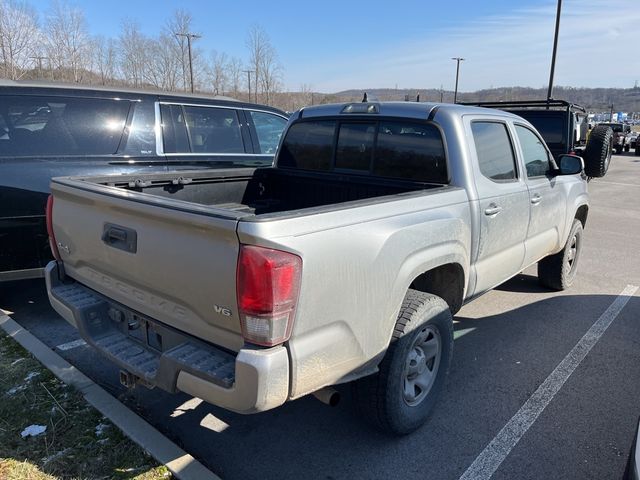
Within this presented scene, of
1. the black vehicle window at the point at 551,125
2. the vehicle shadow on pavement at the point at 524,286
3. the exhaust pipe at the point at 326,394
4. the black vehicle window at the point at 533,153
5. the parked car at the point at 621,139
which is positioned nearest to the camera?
the exhaust pipe at the point at 326,394

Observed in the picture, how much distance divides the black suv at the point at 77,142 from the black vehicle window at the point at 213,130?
0.04ft

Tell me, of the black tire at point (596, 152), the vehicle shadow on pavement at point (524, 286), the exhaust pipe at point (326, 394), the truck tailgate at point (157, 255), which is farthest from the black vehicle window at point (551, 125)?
the truck tailgate at point (157, 255)

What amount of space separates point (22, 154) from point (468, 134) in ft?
12.3

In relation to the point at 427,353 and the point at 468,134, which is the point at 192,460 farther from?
the point at 468,134

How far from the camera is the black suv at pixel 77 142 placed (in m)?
4.30

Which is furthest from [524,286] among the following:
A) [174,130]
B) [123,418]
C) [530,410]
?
[123,418]

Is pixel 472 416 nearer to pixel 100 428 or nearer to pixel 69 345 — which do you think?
pixel 100 428

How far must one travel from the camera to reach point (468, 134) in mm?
3496

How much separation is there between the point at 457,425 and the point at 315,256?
173cm

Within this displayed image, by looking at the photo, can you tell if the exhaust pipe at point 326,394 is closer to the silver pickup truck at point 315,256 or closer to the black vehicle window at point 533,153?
the silver pickup truck at point 315,256

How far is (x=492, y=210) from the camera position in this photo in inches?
140

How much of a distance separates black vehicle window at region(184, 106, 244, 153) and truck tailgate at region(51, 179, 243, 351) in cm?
287

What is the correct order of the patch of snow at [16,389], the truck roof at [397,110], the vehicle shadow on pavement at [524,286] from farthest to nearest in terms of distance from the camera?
the vehicle shadow on pavement at [524,286], the truck roof at [397,110], the patch of snow at [16,389]

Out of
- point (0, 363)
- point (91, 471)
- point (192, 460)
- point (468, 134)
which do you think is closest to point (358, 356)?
point (192, 460)
